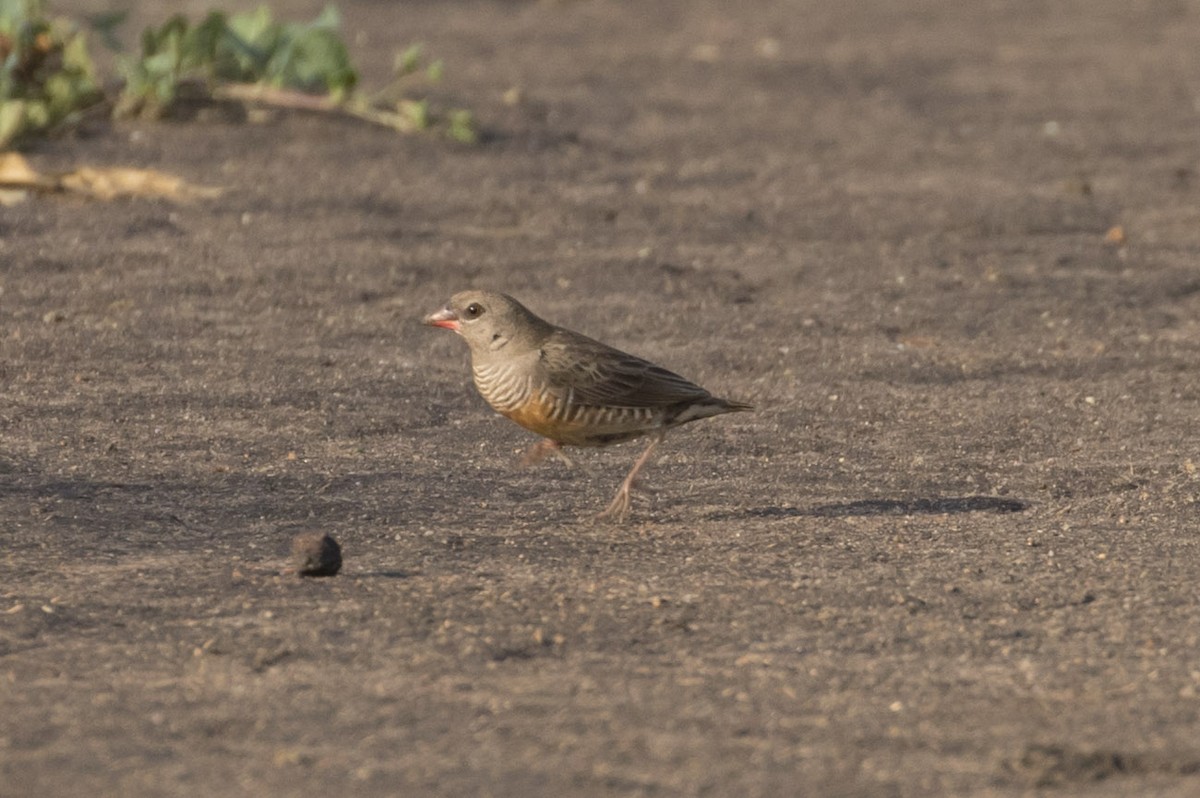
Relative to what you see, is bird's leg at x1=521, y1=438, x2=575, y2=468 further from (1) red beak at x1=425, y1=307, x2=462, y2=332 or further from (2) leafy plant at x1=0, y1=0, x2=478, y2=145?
(2) leafy plant at x1=0, y1=0, x2=478, y2=145

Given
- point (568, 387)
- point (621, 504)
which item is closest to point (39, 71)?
point (568, 387)

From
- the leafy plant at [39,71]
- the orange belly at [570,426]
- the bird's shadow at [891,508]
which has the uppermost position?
the leafy plant at [39,71]

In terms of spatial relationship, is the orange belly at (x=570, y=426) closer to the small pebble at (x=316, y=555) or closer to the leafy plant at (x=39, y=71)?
the small pebble at (x=316, y=555)

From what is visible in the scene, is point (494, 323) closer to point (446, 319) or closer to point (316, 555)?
point (446, 319)

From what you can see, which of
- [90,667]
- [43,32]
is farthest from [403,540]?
[43,32]

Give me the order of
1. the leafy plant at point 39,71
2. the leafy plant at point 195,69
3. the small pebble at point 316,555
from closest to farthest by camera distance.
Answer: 1. the small pebble at point 316,555
2. the leafy plant at point 39,71
3. the leafy plant at point 195,69

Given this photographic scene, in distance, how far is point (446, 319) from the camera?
7.09m

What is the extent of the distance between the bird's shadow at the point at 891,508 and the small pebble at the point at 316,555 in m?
1.54

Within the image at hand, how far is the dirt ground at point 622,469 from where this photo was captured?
4.78m

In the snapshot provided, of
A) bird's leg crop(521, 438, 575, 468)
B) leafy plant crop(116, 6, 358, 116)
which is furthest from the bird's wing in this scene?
leafy plant crop(116, 6, 358, 116)

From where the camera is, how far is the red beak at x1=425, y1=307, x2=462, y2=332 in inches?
278

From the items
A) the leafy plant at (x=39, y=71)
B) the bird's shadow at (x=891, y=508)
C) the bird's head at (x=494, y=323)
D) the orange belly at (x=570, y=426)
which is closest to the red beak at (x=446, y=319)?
the bird's head at (x=494, y=323)

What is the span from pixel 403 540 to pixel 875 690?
1958 mm

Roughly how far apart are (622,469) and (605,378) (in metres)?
0.83
